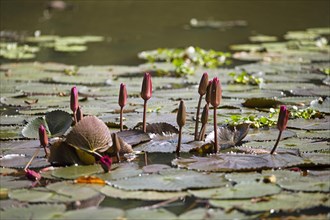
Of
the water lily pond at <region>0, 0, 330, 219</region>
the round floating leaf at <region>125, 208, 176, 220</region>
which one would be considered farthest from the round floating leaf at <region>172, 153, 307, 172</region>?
the round floating leaf at <region>125, 208, 176, 220</region>

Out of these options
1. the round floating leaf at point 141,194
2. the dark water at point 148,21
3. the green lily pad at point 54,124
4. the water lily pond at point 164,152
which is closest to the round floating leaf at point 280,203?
the water lily pond at point 164,152

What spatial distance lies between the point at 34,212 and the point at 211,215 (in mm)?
465

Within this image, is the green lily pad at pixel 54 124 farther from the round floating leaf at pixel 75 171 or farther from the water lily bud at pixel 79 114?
the round floating leaf at pixel 75 171

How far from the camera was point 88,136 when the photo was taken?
2.34 m

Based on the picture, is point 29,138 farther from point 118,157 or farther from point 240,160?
point 240,160

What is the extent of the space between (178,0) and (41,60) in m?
6.44

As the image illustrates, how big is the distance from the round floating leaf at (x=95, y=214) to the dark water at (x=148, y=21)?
3.47 meters

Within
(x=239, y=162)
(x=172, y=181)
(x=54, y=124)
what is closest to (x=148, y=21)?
(x=54, y=124)

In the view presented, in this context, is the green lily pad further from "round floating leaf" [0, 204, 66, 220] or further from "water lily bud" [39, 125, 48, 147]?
"round floating leaf" [0, 204, 66, 220]

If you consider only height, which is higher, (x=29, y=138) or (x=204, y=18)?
(x=204, y=18)

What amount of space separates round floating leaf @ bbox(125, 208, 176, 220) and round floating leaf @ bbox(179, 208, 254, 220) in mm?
38

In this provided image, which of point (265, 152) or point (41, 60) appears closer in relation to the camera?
point (265, 152)

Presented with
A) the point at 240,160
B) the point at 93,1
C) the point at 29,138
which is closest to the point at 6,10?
the point at 93,1

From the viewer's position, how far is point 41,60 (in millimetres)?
5363
